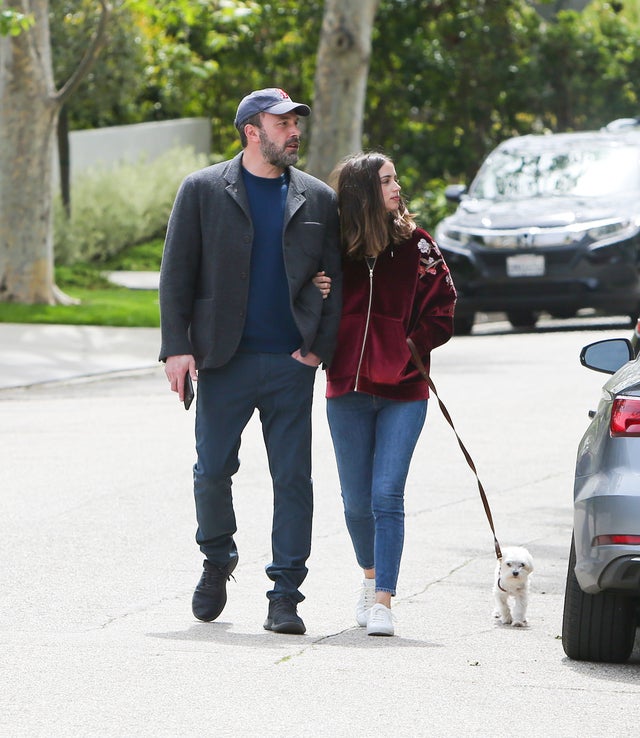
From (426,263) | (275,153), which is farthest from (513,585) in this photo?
(275,153)

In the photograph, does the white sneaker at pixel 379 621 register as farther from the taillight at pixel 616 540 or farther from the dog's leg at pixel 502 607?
the taillight at pixel 616 540

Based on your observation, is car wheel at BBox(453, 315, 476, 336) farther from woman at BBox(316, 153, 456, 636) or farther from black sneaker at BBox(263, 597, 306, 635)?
black sneaker at BBox(263, 597, 306, 635)

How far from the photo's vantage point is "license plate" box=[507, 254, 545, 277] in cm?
1817

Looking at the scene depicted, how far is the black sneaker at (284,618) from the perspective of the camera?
6.34 metres

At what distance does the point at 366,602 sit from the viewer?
21.5 ft

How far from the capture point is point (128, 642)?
6121mm

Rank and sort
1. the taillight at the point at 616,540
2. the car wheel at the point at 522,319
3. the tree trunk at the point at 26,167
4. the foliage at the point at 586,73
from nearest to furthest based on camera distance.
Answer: the taillight at the point at 616,540, the car wheel at the point at 522,319, the tree trunk at the point at 26,167, the foliage at the point at 586,73

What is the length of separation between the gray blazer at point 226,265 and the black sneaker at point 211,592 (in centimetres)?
77

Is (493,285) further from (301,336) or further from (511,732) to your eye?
(511,732)

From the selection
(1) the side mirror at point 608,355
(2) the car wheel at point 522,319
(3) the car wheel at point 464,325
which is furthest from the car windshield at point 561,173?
(1) the side mirror at point 608,355

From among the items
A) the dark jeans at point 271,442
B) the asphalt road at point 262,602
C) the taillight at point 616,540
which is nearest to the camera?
the asphalt road at point 262,602

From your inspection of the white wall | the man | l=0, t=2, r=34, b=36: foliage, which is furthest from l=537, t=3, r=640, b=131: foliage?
the man

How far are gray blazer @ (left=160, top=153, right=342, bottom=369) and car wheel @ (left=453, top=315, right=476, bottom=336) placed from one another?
12964mm

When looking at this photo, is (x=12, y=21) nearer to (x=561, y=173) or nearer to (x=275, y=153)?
(x=561, y=173)
